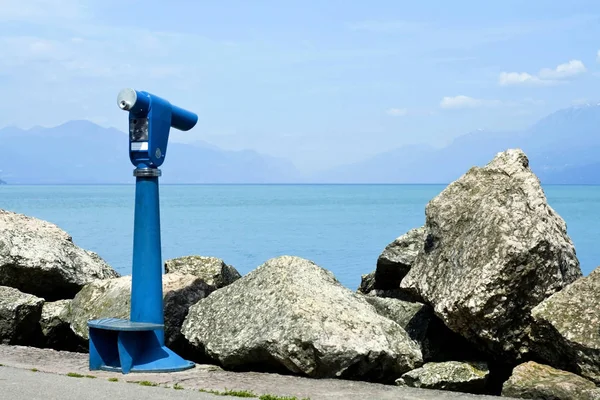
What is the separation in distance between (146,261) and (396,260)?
13.5 feet

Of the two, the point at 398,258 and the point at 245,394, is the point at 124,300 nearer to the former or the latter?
the point at 245,394

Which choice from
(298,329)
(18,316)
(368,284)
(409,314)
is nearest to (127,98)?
(298,329)

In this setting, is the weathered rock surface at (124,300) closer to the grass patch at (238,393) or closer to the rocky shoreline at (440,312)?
the rocky shoreline at (440,312)

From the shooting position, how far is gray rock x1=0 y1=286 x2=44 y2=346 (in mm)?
11836

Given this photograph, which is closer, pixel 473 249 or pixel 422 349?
pixel 473 249

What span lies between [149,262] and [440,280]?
330cm

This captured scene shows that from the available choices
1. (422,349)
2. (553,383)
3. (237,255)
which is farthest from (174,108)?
(237,255)

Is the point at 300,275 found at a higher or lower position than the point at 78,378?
higher

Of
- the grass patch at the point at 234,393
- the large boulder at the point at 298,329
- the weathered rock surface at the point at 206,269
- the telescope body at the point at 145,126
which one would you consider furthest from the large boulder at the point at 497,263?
the telescope body at the point at 145,126

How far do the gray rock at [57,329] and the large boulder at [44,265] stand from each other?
764mm

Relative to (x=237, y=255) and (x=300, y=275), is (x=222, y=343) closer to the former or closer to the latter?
(x=300, y=275)

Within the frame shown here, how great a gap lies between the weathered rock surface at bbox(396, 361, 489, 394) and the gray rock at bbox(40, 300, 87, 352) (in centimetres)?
483

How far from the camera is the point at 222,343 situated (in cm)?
1020

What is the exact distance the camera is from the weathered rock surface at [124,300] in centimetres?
1141
